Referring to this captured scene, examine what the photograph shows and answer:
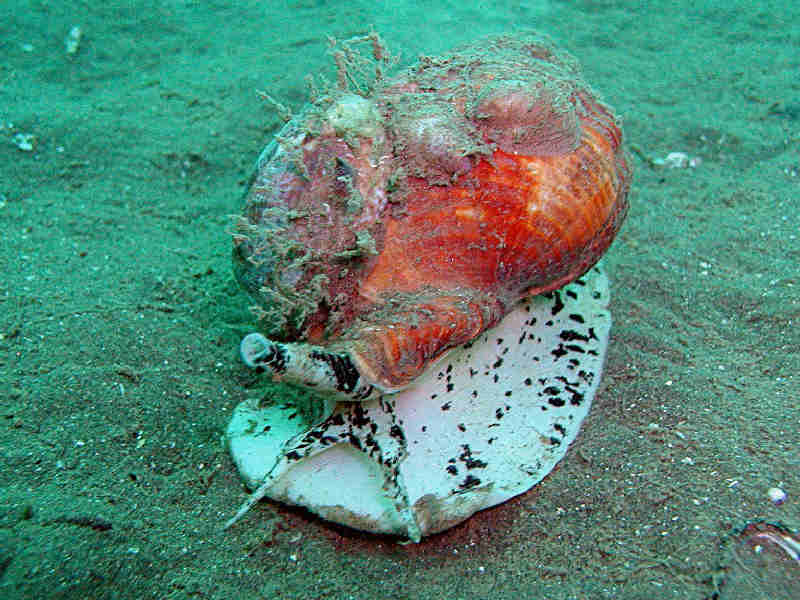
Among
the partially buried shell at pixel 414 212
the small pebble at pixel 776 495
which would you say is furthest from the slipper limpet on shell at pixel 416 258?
the small pebble at pixel 776 495

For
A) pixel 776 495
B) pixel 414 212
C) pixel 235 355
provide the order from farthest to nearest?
pixel 235 355 < pixel 414 212 < pixel 776 495

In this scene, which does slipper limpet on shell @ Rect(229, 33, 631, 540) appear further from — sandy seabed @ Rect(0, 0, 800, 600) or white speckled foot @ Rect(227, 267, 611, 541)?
sandy seabed @ Rect(0, 0, 800, 600)

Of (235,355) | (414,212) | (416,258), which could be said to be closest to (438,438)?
(416,258)

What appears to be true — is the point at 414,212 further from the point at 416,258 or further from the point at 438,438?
the point at 438,438

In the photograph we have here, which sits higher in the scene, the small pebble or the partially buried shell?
the partially buried shell

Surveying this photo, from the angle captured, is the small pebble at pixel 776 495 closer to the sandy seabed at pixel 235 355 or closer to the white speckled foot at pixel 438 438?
the sandy seabed at pixel 235 355

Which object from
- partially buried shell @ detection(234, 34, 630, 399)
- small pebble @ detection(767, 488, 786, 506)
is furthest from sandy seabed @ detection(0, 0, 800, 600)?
partially buried shell @ detection(234, 34, 630, 399)

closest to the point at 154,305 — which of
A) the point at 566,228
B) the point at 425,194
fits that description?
the point at 425,194
